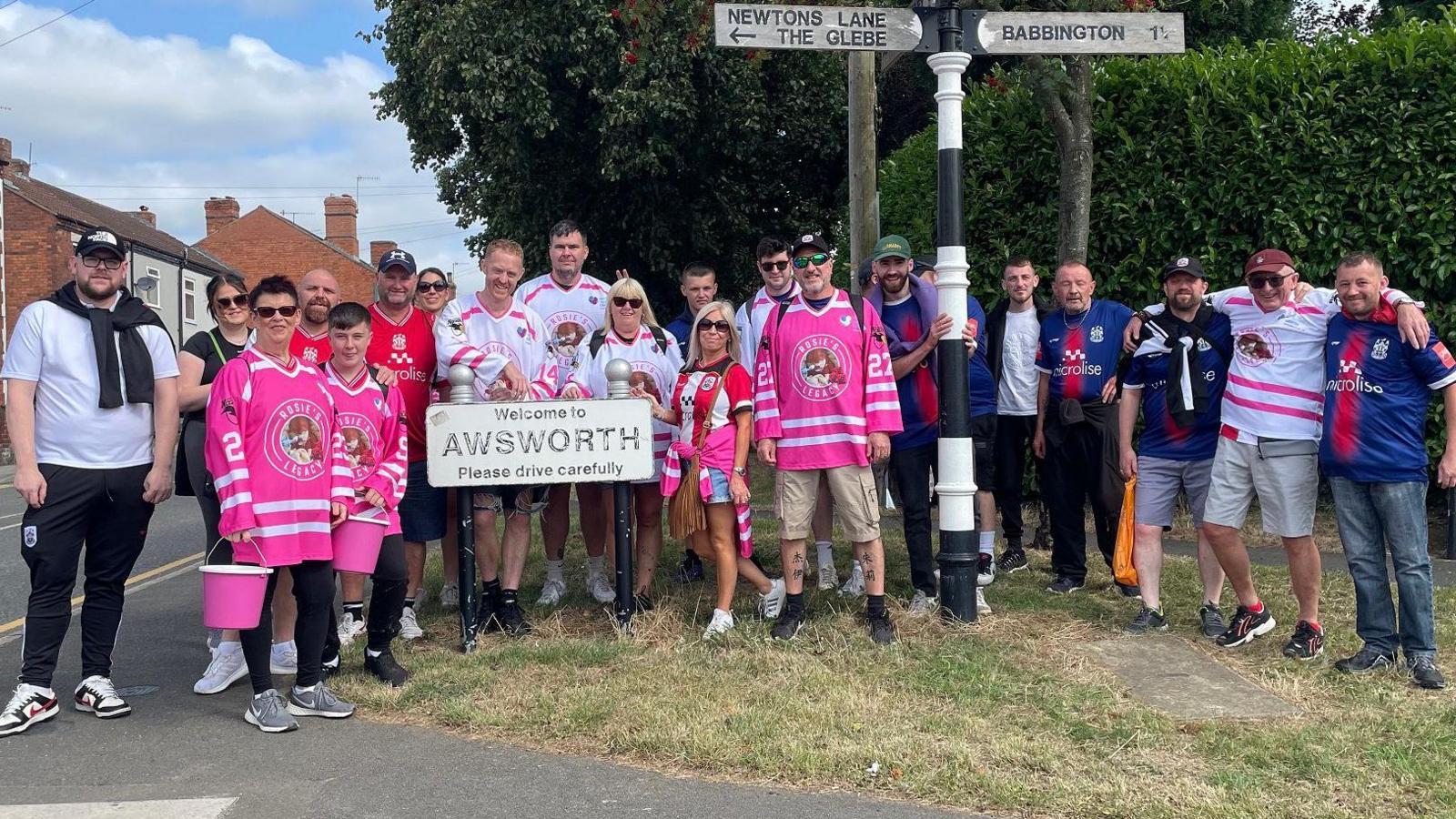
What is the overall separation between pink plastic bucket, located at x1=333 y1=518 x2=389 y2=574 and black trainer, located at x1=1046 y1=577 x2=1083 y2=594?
3.85 metres

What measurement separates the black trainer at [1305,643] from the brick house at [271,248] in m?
42.3

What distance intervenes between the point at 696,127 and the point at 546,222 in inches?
104

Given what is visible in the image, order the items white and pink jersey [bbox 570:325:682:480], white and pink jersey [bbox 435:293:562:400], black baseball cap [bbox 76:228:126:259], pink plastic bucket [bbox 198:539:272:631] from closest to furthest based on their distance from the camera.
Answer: pink plastic bucket [bbox 198:539:272:631] → black baseball cap [bbox 76:228:126:259] → white and pink jersey [bbox 435:293:562:400] → white and pink jersey [bbox 570:325:682:480]

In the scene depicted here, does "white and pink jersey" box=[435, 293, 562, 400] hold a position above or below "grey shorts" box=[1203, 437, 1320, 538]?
above

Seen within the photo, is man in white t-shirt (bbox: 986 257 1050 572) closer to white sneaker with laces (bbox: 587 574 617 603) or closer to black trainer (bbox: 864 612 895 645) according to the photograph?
black trainer (bbox: 864 612 895 645)

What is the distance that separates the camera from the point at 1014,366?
7059 mm

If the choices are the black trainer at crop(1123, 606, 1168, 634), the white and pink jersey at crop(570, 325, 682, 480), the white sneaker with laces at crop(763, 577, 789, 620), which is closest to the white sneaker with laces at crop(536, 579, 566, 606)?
the white and pink jersey at crop(570, 325, 682, 480)

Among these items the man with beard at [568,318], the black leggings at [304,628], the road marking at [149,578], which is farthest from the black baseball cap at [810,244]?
the road marking at [149,578]

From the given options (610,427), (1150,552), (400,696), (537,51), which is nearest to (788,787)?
(400,696)

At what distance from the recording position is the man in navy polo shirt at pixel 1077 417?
21.6 feet

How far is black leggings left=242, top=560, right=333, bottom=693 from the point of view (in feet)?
15.5

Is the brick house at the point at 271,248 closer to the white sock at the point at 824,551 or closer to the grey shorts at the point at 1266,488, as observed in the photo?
the white sock at the point at 824,551

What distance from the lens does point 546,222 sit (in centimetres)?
1636

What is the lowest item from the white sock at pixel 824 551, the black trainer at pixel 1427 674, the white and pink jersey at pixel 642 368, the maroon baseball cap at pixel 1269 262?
the black trainer at pixel 1427 674
